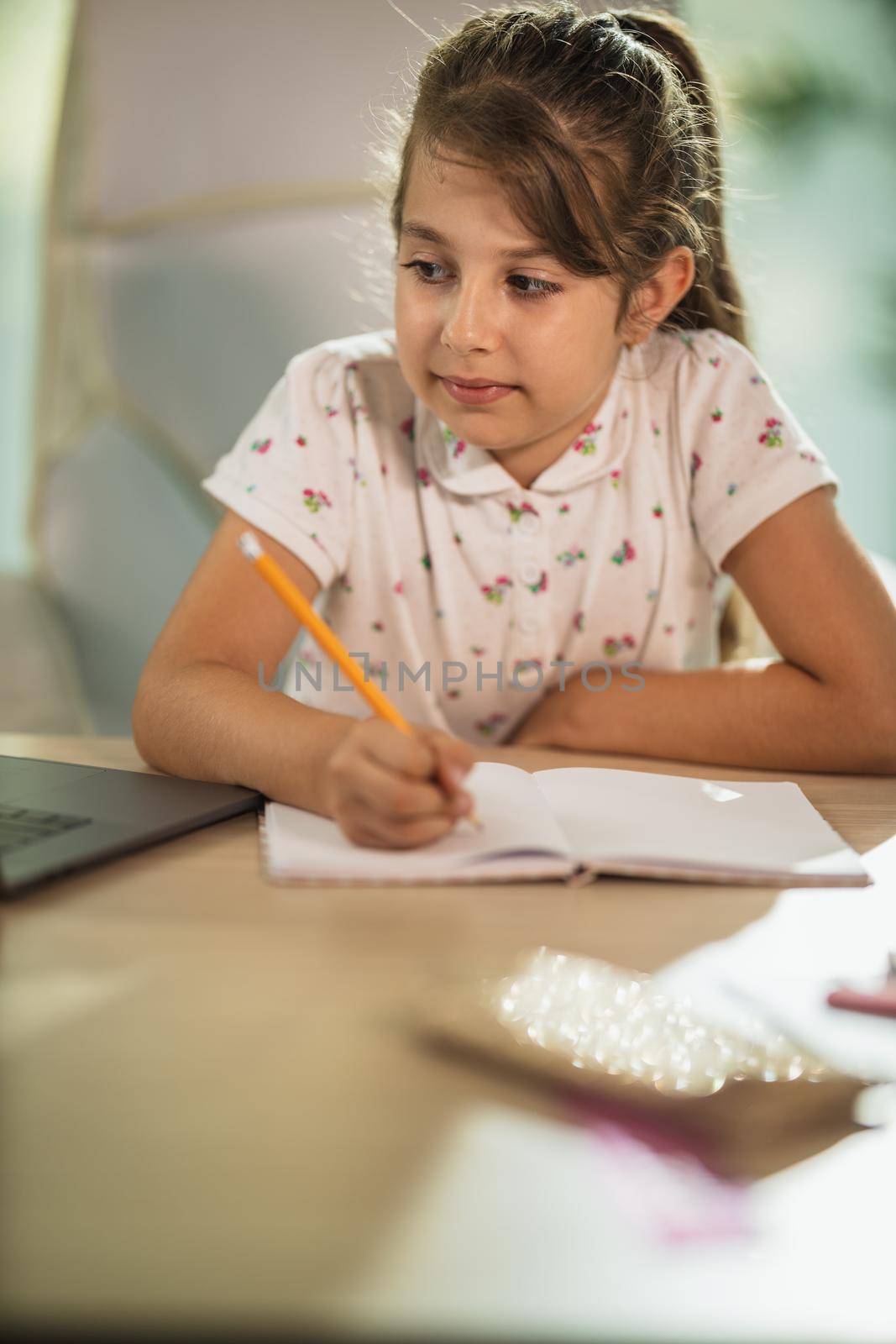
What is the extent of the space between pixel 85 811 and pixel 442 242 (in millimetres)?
434

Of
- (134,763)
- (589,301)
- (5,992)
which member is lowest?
(134,763)

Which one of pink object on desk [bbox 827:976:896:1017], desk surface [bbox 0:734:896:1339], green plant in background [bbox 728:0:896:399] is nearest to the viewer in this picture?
desk surface [bbox 0:734:896:1339]

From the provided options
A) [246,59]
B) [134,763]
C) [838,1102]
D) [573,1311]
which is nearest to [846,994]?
[838,1102]

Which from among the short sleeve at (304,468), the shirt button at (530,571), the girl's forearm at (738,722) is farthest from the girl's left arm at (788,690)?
the short sleeve at (304,468)

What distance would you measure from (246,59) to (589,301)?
0.71 metres

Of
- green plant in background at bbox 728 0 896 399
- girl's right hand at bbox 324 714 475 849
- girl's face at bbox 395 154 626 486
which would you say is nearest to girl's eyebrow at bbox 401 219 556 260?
girl's face at bbox 395 154 626 486

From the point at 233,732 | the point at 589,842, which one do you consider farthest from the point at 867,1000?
the point at 233,732

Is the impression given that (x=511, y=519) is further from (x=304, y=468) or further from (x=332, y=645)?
(x=332, y=645)

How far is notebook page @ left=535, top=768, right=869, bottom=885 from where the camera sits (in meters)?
0.57

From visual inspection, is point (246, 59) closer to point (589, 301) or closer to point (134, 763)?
point (589, 301)

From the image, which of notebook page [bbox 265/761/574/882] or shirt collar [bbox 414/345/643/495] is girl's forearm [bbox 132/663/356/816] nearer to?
notebook page [bbox 265/761/574/882]

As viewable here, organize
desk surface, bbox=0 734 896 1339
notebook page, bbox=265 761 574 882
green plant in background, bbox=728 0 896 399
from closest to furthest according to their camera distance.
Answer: desk surface, bbox=0 734 896 1339 < notebook page, bbox=265 761 574 882 < green plant in background, bbox=728 0 896 399

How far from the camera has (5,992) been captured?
42 centimetres

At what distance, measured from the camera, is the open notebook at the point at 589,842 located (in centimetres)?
55
